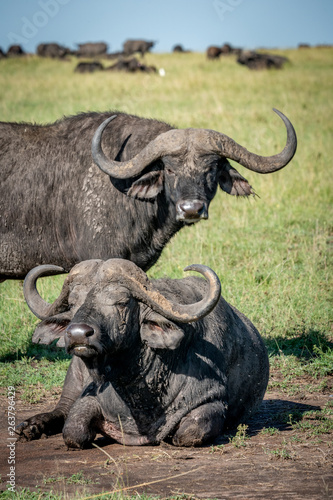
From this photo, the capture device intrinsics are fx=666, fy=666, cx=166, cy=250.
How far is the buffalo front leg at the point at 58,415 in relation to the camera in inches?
187

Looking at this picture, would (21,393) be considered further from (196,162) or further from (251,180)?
(251,180)

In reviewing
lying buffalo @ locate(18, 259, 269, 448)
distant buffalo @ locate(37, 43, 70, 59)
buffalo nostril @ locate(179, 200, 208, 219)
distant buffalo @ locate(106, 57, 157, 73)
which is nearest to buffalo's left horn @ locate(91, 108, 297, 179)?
buffalo nostril @ locate(179, 200, 208, 219)

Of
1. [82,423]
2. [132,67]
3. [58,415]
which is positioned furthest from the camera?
[132,67]

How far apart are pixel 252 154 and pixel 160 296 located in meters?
2.63

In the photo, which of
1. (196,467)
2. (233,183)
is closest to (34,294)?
(196,467)

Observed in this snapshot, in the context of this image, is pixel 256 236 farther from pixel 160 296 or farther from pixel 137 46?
pixel 137 46

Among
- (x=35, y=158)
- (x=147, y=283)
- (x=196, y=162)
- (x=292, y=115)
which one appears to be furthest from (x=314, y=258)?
(x=292, y=115)

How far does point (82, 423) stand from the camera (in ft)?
14.8

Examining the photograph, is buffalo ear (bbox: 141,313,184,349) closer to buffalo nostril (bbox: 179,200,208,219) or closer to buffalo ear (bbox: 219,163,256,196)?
buffalo nostril (bbox: 179,200,208,219)

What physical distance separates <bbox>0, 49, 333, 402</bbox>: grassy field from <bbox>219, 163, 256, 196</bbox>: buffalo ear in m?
1.59

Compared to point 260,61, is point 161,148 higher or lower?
lower

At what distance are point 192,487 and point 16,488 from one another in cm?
102

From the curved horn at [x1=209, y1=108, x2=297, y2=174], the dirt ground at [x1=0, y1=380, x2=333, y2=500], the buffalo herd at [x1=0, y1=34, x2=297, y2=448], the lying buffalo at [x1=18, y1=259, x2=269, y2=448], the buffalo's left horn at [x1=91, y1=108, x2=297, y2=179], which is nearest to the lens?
the dirt ground at [x1=0, y1=380, x2=333, y2=500]

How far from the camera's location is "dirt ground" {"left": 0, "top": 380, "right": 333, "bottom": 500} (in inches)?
149
